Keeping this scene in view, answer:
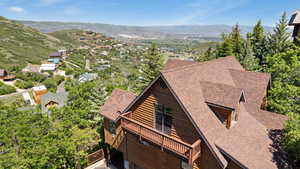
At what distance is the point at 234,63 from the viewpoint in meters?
21.2

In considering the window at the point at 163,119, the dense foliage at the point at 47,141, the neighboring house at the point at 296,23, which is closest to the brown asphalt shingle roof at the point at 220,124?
the window at the point at 163,119

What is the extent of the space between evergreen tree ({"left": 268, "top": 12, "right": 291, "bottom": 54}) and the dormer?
2595 cm

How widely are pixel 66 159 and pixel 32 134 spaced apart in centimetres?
679

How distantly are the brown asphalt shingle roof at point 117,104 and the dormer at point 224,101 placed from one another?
275 inches

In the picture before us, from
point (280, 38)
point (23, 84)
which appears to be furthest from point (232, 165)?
point (23, 84)

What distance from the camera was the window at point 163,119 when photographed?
1155 cm

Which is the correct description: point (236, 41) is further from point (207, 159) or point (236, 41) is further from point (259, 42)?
point (207, 159)

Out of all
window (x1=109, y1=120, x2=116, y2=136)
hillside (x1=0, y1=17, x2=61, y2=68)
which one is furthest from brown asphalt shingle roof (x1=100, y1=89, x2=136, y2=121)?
hillside (x1=0, y1=17, x2=61, y2=68)

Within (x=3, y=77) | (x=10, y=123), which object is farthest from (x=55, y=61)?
(x=10, y=123)

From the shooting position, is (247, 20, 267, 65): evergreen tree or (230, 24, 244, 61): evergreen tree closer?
(247, 20, 267, 65): evergreen tree

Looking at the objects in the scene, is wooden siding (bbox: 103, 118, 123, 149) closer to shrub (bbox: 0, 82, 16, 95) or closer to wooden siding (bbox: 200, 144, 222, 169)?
wooden siding (bbox: 200, 144, 222, 169)

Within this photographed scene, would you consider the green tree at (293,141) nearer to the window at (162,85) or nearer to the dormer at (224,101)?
the dormer at (224,101)

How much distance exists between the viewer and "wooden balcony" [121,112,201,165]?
9.38m

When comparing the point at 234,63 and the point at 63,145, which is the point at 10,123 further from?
the point at 234,63
